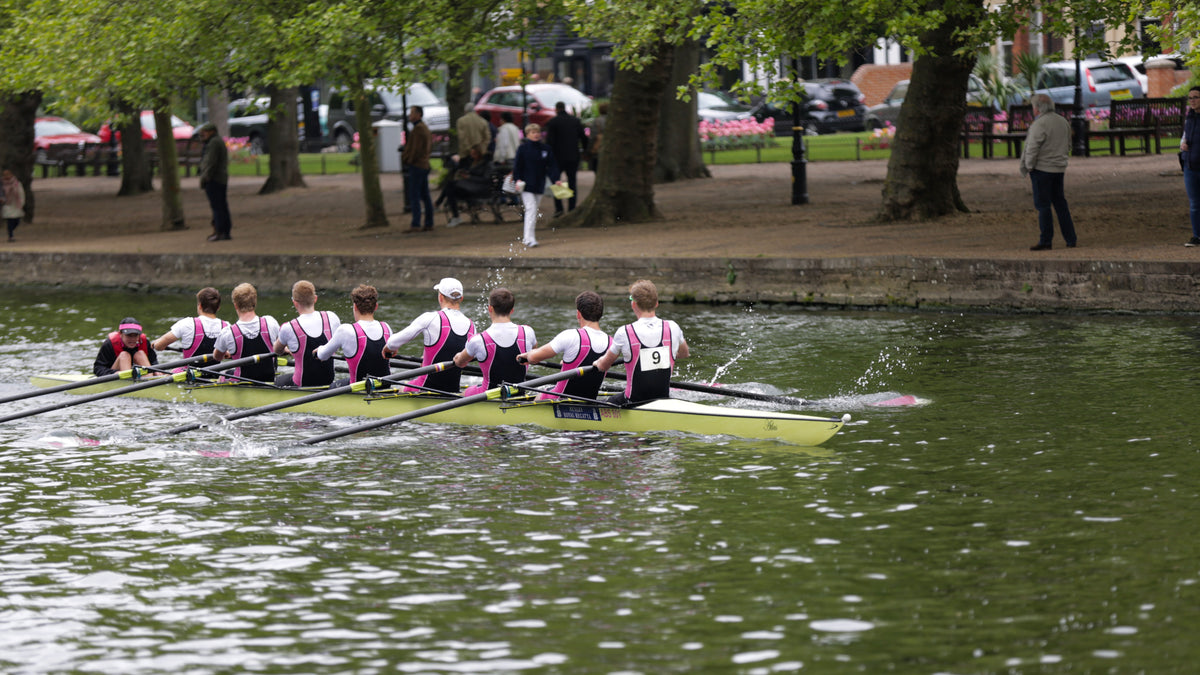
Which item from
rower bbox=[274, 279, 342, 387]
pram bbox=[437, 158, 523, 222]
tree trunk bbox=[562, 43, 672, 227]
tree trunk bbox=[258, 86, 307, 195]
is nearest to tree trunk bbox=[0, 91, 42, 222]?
tree trunk bbox=[258, 86, 307, 195]

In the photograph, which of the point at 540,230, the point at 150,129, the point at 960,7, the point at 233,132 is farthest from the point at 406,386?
the point at 150,129

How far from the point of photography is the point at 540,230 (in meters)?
24.4

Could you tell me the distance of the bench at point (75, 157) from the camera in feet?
141

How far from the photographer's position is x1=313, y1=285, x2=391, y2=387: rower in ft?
41.0

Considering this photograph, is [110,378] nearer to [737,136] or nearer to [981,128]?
[981,128]

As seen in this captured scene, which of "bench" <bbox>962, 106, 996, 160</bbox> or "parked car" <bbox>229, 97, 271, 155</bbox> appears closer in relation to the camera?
"bench" <bbox>962, 106, 996, 160</bbox>

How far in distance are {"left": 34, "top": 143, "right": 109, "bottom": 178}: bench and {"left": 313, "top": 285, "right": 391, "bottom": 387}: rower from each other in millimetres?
32676

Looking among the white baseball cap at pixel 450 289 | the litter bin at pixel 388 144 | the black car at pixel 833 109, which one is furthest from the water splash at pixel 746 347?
the black car at pixel 833 109

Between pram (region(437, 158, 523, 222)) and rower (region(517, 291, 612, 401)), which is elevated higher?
pram (region(437, 158, 523, 222))

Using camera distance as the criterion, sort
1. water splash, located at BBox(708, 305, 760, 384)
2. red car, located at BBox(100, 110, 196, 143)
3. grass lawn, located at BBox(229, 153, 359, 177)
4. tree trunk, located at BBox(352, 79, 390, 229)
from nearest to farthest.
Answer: water splash, located at BBox(708, 305, 760, 384) < tree trunk, located at BBox(352, 79, 390, 229) < grass lawn, located at BBox(229, 153, 359, 177) < red car, located at BBox(100, 110, 196, 143)

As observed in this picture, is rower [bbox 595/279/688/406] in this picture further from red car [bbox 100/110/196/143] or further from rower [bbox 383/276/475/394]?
red car [bbox 100/110/196/143]

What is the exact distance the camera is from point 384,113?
151 ft

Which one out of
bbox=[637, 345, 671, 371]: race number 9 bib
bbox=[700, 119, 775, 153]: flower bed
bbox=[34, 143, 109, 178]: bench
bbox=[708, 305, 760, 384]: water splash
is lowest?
bbox=[708, 305, 760, 384]: water splash

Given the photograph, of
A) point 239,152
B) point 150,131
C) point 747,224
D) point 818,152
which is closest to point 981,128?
point 818,152
